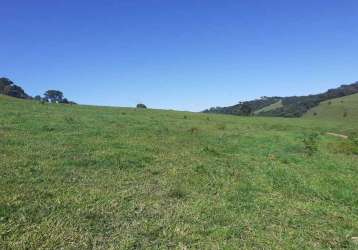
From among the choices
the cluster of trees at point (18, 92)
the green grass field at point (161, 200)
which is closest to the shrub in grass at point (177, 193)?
the green grass field at point (161, 200)

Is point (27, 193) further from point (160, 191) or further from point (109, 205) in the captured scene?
point (160, 191)

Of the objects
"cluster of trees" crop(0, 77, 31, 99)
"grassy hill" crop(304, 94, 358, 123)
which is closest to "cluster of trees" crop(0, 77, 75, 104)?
"cluster of trees" crop(0, 77, 31, 99)

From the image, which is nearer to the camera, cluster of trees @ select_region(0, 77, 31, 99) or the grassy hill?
cluster of trees @ select_region(0, 77, 31, 99)

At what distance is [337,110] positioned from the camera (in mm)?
130875

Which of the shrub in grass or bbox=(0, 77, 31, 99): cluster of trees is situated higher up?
bbox=(0, 77, 31, 99): cluster of trees

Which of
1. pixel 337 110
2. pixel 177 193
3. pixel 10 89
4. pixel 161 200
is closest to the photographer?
pixel 161 200

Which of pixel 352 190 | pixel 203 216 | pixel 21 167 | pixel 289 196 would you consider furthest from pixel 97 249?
pixel 352 190

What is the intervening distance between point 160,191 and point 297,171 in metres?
7.81

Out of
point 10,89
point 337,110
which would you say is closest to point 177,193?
point 10,89

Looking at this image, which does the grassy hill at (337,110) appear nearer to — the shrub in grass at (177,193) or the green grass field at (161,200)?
Answer: the green grass field at (161,200)

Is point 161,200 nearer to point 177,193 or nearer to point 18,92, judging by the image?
point 177,193

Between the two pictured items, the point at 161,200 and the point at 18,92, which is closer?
the point at 161,200

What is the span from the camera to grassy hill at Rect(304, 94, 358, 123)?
121m

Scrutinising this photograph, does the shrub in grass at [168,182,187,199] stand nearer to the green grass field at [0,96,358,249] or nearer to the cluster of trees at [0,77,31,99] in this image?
the green grass field at [0,96,358,249]
